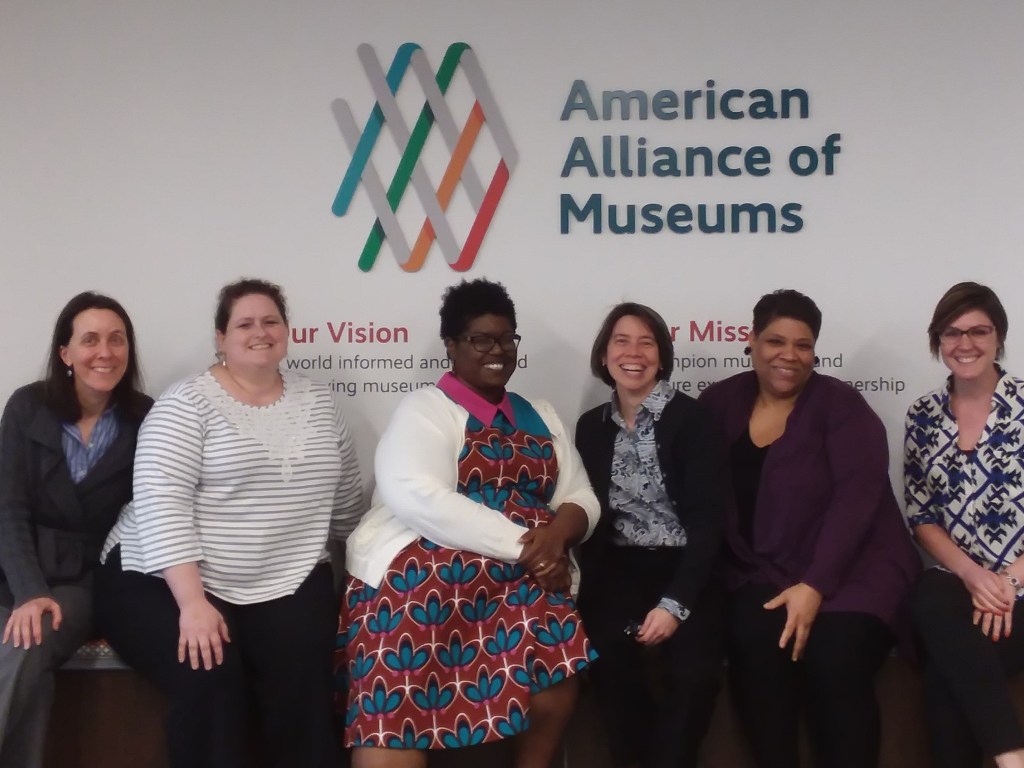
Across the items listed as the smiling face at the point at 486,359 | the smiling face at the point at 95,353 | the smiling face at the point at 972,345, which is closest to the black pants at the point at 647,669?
the smiling face at the point at 486,359

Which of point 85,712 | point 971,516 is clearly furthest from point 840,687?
point 85,712

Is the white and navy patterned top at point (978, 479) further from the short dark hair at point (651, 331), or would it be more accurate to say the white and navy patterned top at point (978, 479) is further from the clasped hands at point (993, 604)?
the short dark hair at point (651, 331)

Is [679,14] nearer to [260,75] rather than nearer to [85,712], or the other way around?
[260,75]

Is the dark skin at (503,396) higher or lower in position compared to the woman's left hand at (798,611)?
higher

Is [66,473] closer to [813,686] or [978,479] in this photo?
[813,686]

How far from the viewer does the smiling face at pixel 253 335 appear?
2592 millimetres

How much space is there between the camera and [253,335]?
259cm

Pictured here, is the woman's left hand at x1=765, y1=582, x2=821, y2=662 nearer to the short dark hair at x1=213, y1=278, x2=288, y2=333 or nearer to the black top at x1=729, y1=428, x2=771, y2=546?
the black top at x1=729, y1=428, x2=771, y2=546

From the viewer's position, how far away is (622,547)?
2709 mm

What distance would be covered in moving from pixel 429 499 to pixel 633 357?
0.74m

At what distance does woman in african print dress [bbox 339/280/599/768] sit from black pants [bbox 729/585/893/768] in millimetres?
467

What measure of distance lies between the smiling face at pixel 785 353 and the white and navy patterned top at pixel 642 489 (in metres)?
0.28

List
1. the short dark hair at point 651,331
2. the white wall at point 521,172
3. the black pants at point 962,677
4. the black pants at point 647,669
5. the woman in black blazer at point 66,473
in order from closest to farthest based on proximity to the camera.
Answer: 1. the black pants at point 962,677
2. the black pants at point 647,669
3. the woman in black blazer at point 66,473
4. the short dark hair at point 651,331
5. the white wall at point 521,172

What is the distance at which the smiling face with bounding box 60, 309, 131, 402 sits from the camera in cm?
262
